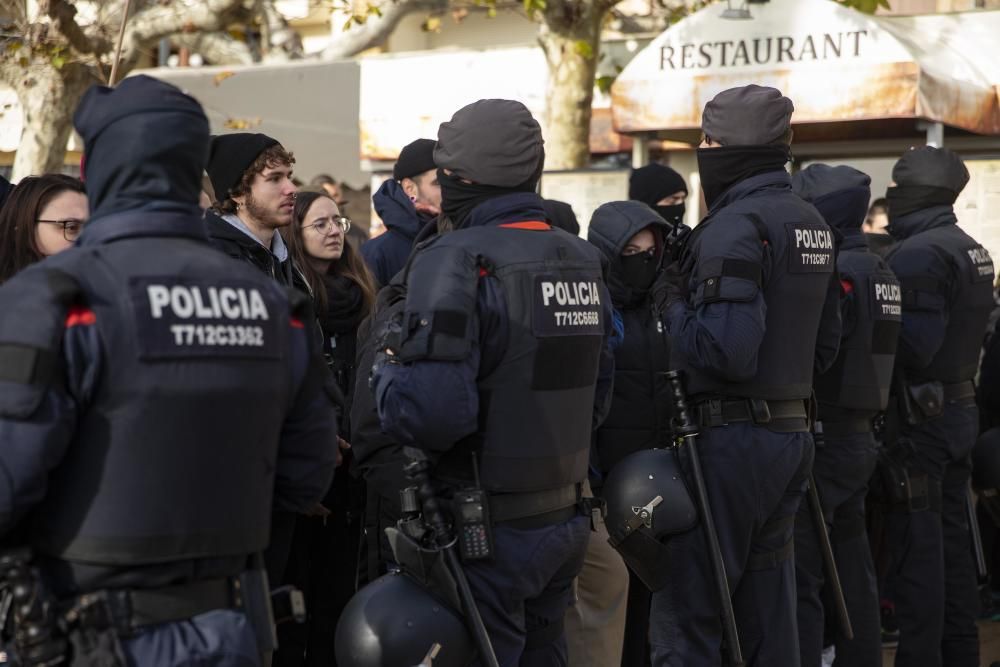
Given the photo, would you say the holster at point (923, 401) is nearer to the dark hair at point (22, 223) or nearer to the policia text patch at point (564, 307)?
the policia text patch at point (564, 307)

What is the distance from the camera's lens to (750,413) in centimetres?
464

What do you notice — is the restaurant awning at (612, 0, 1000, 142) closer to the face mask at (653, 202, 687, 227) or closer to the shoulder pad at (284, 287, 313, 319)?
the face mask at (653, 202, 687, 227)

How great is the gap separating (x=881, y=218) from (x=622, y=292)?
3945 mm

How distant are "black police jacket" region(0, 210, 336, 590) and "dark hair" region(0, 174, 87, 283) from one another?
1.29 meters

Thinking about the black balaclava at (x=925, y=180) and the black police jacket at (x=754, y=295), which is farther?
the black balaclava at (x=925, y=180)

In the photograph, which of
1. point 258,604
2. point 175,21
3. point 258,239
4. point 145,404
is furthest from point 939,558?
point 175,21

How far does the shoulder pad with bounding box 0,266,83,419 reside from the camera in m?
2.47

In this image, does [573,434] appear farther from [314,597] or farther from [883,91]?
[883,91]

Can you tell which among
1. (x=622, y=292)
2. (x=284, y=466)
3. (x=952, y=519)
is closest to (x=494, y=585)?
(x=284, y=466)

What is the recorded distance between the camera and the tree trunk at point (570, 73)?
9570 millimetres

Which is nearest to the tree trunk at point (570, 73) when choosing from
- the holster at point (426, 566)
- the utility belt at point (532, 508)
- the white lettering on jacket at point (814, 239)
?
the white lettering on jacket at point (814, 239)

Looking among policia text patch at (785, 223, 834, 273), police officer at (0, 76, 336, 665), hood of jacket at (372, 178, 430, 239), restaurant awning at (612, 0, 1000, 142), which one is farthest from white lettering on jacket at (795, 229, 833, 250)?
restaurant awning at (612, 0, 1000, 142)

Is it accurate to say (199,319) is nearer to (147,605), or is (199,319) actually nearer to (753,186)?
(147,605)

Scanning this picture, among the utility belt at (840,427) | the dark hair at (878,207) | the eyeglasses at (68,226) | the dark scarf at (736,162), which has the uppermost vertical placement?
the eyeglasses at (68,226)
